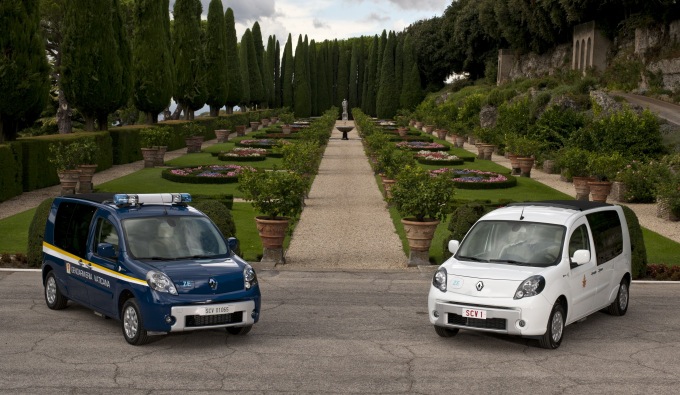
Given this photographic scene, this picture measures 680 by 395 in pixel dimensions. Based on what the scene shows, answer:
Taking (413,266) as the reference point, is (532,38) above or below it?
above

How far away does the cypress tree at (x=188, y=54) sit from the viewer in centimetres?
5488

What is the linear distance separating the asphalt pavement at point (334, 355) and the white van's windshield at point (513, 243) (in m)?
0.95

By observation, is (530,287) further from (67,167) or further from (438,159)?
(438,159)

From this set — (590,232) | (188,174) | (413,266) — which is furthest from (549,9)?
(590,232)

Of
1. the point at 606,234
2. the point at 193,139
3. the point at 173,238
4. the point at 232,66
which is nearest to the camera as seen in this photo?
the point at 173,238

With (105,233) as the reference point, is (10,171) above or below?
below

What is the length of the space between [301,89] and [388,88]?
963cm

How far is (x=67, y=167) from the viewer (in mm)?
27188

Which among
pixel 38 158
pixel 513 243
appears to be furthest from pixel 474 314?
pixel 38 158

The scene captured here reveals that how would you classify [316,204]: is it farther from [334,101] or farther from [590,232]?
[334,101]

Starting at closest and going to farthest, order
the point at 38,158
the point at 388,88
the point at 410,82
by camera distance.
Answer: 1. the point at 38,158
2. the point at 410,82
3. the point at 388,88

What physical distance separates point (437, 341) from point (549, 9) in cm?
5957

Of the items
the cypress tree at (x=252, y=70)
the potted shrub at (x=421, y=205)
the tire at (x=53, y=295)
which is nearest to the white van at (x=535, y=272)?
the potted shrub at (x=421, y=205)

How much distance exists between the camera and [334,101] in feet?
370
